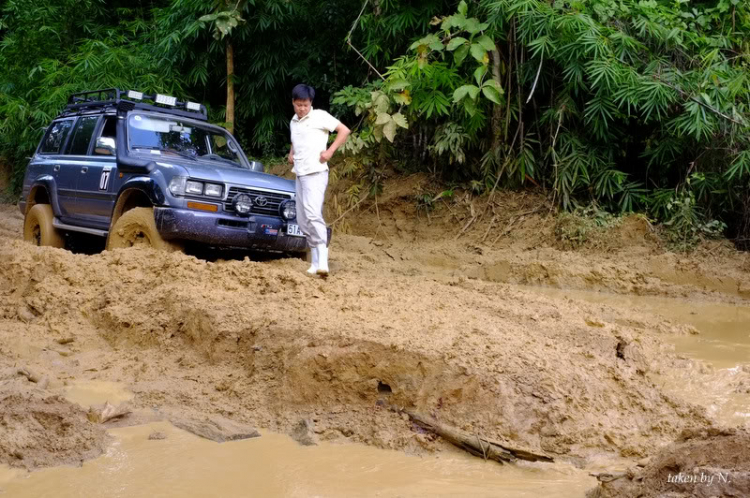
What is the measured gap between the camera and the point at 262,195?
7.39 meters

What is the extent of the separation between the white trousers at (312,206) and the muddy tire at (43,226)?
319cm

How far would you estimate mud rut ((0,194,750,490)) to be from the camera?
160 inches

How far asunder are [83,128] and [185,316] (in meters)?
4.11

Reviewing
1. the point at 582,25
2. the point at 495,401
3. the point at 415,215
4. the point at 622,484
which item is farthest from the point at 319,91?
the point at 622,484

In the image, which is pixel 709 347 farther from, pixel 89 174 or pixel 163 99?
pixel 89 174

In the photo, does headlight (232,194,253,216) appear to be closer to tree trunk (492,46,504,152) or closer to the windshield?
the windshield

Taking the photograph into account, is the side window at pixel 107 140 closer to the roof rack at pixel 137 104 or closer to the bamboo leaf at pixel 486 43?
the roof rack at pixel 137 104

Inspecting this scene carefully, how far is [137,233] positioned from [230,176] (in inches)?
39.4

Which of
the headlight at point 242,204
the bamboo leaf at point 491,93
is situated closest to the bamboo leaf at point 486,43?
the bamboo leaf at point 491,93

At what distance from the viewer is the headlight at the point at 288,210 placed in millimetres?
7422

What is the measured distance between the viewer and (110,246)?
24.2ft

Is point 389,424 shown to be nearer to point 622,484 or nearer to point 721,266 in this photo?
point 622,484

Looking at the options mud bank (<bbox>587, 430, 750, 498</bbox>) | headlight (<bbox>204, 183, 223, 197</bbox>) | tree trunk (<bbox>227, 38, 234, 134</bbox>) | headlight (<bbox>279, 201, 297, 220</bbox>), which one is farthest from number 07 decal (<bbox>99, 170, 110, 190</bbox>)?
mud bank (<bbox>587, 430, 750, 498</bbox>)

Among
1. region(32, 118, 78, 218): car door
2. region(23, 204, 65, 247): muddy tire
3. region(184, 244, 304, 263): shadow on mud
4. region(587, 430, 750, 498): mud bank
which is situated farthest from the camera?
region(23, 204, 65, 247): muddy tire
